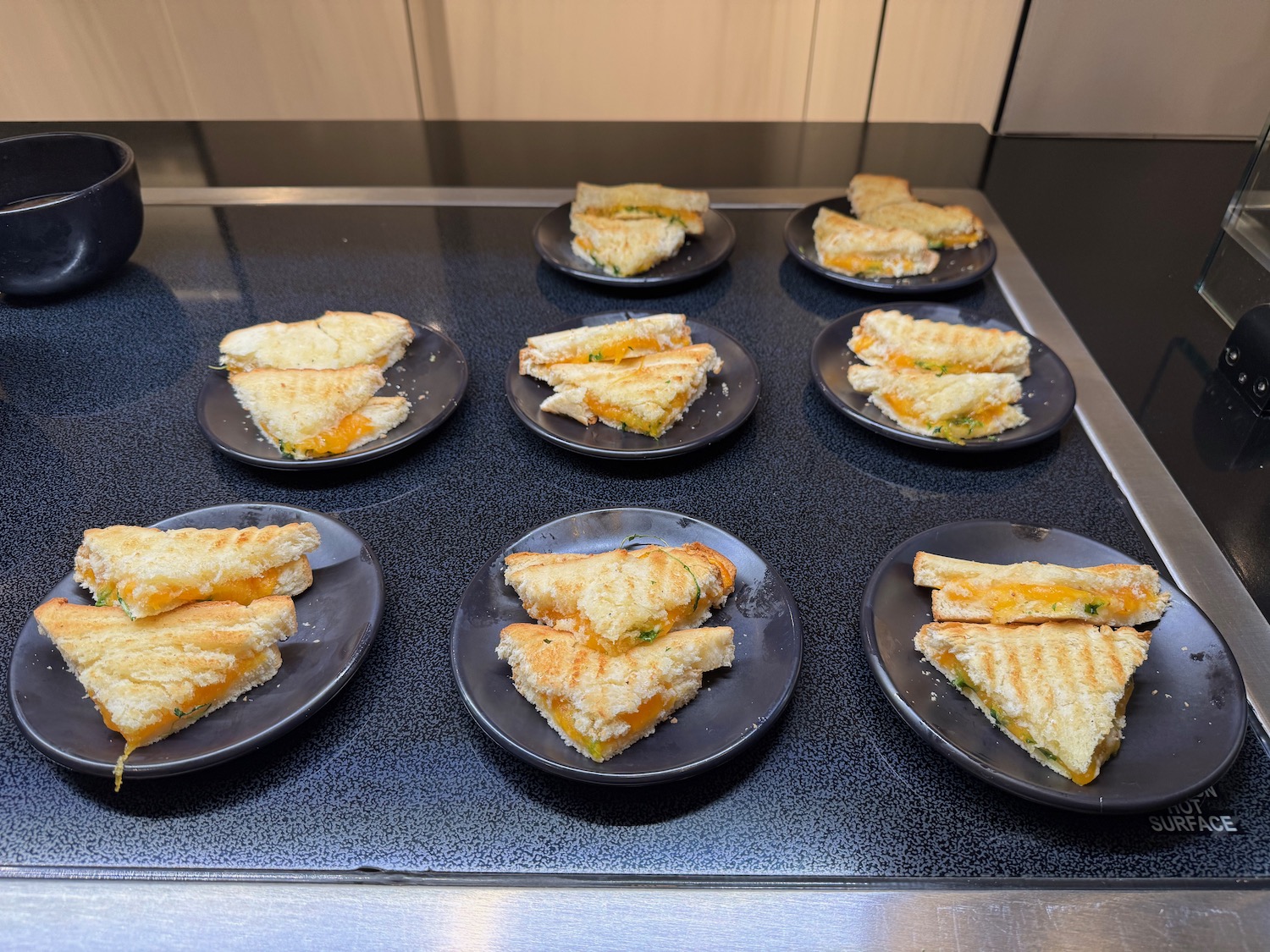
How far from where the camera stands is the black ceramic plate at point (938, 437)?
1.24 metres

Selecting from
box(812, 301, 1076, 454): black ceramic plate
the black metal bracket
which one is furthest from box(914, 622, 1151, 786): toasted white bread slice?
the black metal bracket

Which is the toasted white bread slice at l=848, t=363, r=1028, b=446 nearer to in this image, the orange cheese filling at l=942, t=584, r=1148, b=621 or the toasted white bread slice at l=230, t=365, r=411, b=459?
the orange cheese filling at l=942, t=584, r=1148, b=621

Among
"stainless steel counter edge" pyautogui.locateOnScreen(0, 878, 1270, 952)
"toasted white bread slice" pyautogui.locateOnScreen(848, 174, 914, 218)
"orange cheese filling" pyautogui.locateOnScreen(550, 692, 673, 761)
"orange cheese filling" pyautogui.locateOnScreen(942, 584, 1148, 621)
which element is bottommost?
"stainless steel counter edge" pyautogui.locateOnScreen(0, 878, 1270, 952)

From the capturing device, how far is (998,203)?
6.26 ft

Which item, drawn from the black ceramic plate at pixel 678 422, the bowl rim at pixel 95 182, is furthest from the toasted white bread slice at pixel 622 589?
the bowl rim at pixel 95 182

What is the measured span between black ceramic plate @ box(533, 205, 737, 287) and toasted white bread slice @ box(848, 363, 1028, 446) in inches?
19.9

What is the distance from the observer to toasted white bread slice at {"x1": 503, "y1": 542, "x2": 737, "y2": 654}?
893 millimetres

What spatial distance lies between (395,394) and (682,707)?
29.7 inches

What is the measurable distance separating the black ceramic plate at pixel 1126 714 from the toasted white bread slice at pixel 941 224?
886 mm

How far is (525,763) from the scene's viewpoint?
87 cm

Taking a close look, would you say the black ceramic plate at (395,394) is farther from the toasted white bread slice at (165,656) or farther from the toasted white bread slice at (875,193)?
the toasted white bread slice at (875,193)

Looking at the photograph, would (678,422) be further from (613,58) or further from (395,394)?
(613,58)

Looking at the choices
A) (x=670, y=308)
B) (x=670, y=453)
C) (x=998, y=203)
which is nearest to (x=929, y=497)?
(x=670, y=453)

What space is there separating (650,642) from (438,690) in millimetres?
261
